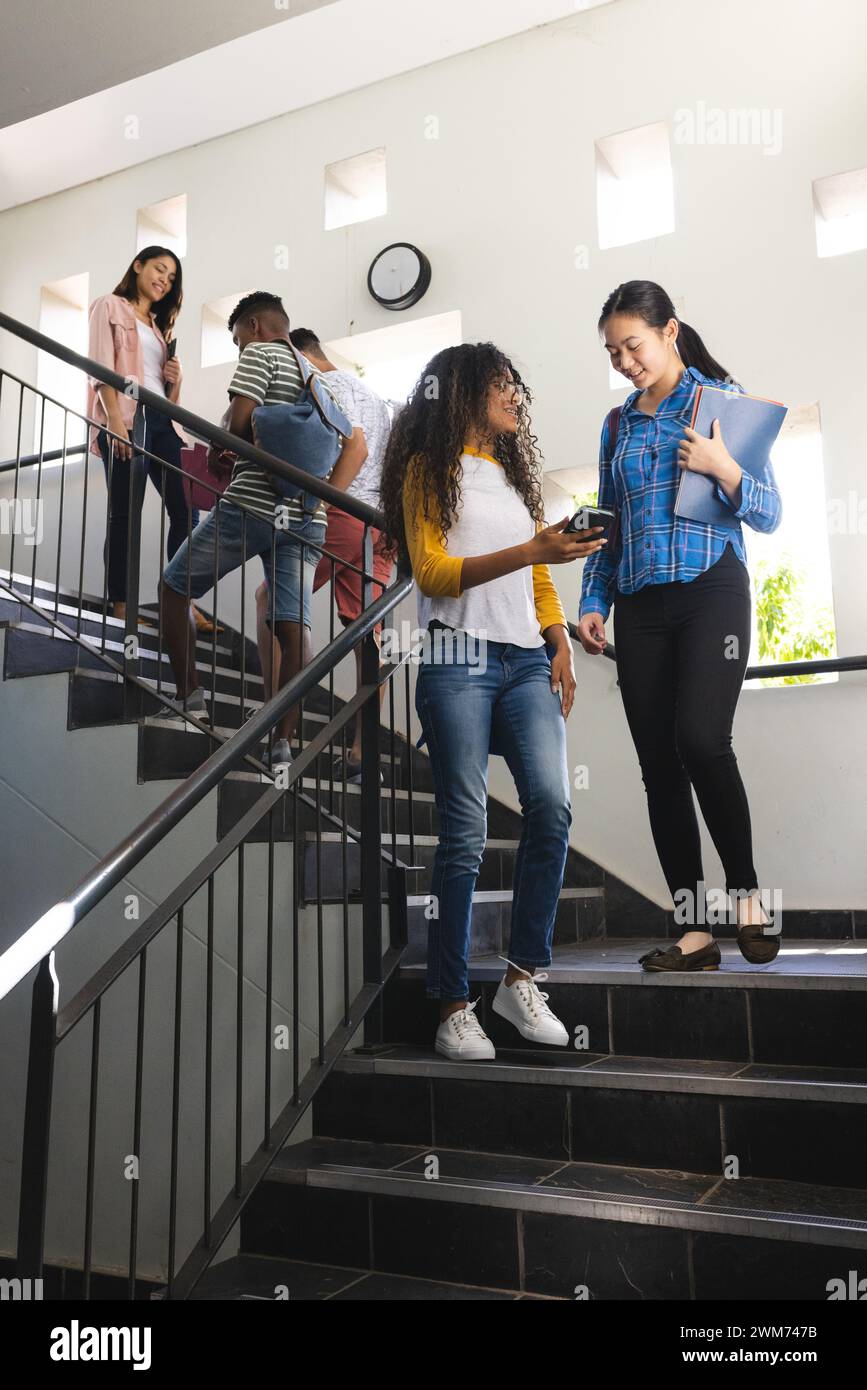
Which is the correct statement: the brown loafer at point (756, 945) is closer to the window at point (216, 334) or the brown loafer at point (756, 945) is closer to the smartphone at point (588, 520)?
the smartphone at point (588, 520)

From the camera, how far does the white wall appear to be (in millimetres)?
3973

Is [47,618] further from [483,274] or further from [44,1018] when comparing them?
[483,274]

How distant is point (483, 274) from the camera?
4.86m

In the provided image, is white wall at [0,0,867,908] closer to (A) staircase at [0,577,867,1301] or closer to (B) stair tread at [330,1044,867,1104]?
(A) staircase at [0,577,867,1301]

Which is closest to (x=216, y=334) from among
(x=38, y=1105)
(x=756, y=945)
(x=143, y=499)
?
(x=143, y=499)

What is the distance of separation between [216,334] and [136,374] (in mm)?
1716

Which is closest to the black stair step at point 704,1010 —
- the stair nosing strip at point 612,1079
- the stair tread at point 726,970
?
the stair tread at point 726,970

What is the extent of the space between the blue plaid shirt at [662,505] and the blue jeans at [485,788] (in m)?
0.35

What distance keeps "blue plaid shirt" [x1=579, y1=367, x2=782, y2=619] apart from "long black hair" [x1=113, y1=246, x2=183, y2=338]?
2.38m

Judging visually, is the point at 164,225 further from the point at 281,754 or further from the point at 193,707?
the point at 281,754

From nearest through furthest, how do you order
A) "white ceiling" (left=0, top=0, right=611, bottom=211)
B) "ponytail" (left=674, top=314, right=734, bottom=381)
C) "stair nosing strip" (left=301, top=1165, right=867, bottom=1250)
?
"stair nosing strip" (left=301, top=1165, right=867, bottom=1250), "ponytail" (left=674, top=314, right=734, bottom=381), "white ceiling" (left=0, top=0, right=611, bottom=211)

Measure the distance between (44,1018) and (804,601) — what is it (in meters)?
3.42

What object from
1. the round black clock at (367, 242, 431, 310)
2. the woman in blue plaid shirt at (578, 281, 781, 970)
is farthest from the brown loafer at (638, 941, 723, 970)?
the round black clock at (367, 242, 431, 310)
